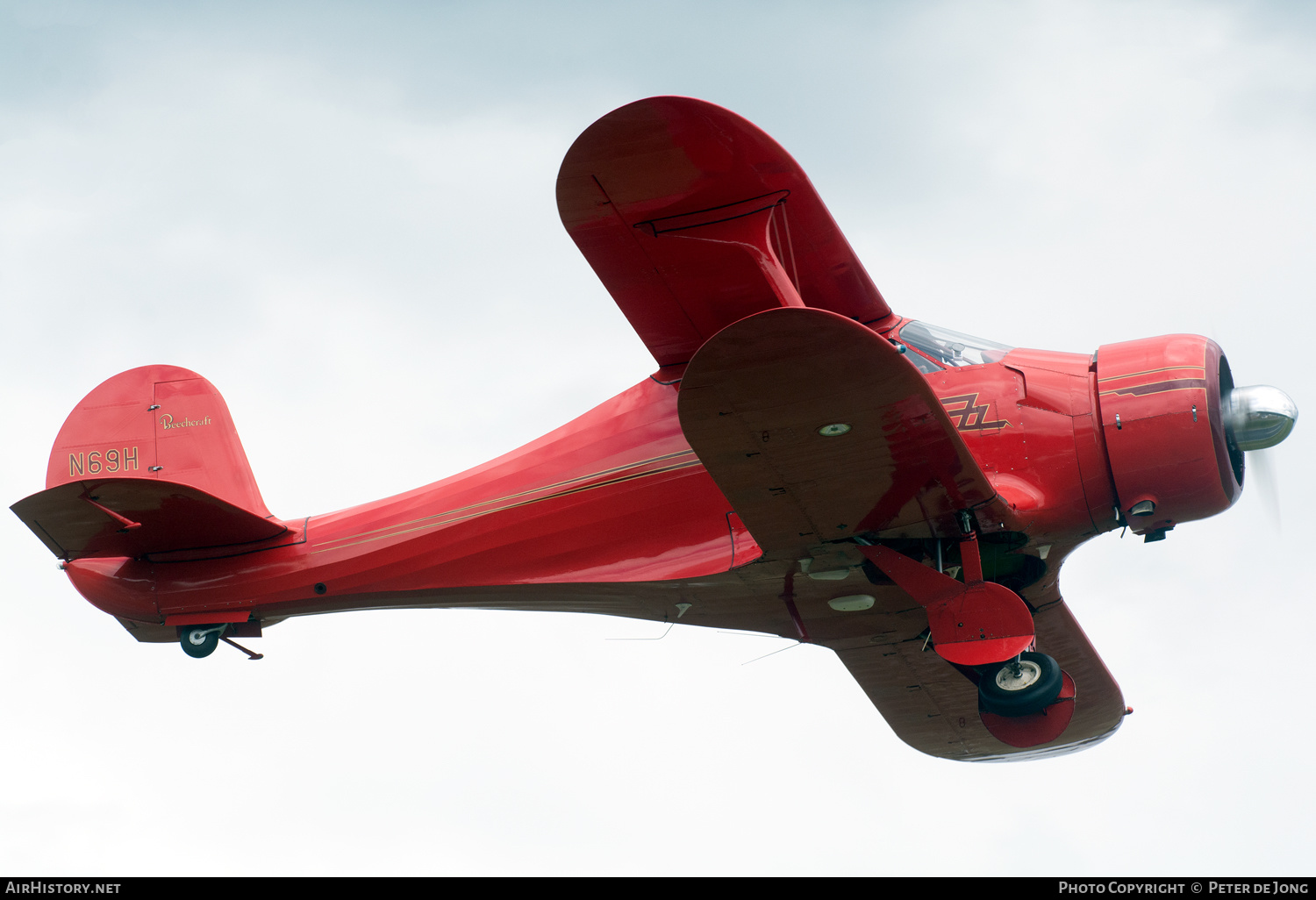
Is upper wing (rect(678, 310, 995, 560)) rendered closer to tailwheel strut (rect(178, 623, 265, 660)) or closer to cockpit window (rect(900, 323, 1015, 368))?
cockpit window (rect(900, 323, 1015, 368))

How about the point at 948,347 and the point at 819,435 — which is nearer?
the point at 819,435

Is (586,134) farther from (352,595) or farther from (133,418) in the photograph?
(133,418)

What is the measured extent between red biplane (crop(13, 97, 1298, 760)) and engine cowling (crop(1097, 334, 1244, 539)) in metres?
0.02

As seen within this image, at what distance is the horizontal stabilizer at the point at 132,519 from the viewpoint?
10.2 meters

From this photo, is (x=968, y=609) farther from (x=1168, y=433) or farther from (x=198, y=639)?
(x=198, y=639)

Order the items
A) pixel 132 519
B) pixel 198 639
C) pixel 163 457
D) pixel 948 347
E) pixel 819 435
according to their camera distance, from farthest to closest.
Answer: pixel 163 457 < pixel 198 639 < pixel 132 519 < pixel 948 347 < pixel 819 435

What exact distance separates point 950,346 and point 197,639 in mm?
6210

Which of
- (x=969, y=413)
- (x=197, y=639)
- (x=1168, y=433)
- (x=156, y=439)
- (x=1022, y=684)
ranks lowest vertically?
(x=1022, y=684)

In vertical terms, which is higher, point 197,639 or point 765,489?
point 765,489

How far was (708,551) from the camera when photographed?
31.1ft

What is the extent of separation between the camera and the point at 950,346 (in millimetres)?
9305

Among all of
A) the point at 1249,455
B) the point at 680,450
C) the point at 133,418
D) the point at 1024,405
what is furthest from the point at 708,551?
the point at 133,418

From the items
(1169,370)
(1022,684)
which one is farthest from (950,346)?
(1022,684)

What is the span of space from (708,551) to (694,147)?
274 centimetres
